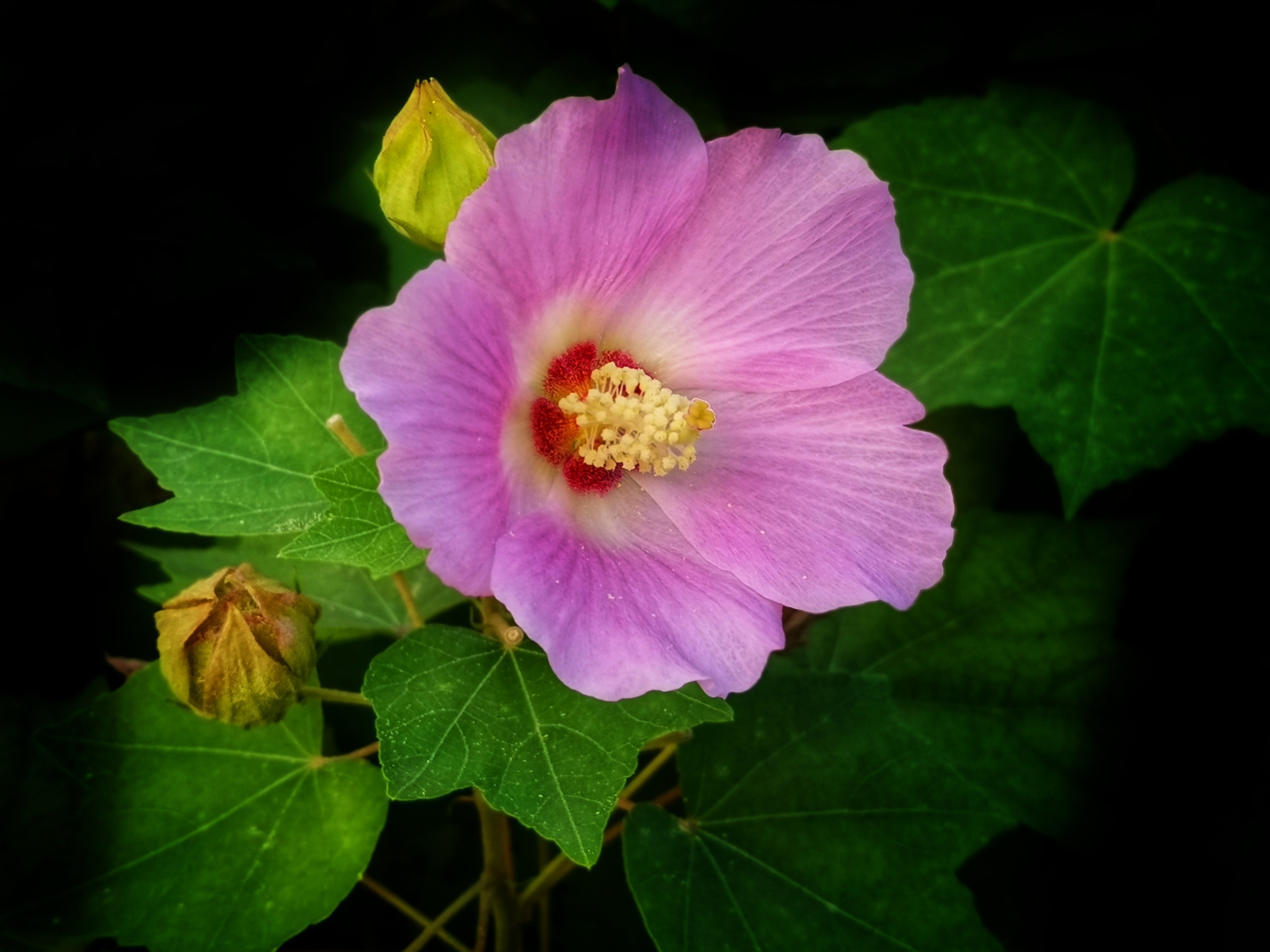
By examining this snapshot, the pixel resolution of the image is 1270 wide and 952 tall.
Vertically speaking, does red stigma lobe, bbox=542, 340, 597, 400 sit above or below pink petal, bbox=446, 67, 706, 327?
below

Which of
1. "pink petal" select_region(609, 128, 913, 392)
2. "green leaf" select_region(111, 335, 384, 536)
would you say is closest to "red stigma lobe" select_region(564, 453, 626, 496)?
"pink petal" select_region(609, 128, 913, 392)

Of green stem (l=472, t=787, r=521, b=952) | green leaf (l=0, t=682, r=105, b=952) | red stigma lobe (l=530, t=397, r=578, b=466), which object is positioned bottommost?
green stem (l=472, t=787, r=521, b=952)

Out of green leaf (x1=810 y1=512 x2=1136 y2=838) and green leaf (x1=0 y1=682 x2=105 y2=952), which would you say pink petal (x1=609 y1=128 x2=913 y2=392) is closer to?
green leaf (x1=810 y1=512 x2=1136 y2=838)

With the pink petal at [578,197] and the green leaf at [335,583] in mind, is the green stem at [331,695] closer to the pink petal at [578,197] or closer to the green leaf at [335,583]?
the green leaf at [335,583]

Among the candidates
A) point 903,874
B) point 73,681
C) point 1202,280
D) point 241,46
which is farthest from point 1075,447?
point 73,681

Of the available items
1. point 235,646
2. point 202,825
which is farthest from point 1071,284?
point 202,825

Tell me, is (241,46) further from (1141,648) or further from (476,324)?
(1141,648)

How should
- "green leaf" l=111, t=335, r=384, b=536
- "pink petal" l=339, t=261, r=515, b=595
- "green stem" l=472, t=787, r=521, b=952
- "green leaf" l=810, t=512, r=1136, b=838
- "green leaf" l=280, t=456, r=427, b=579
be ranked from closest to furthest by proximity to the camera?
"pink petal" l=339, t=261, r=515, b=595, "green leaf" l=280, t=456, r=427, b=579, "green leaf" l=111, t=335, r=384, b=536, "green stem" l=472, t=787, r=521, b=952, "green leaf" l=810, t=512, r=1136, b=838
